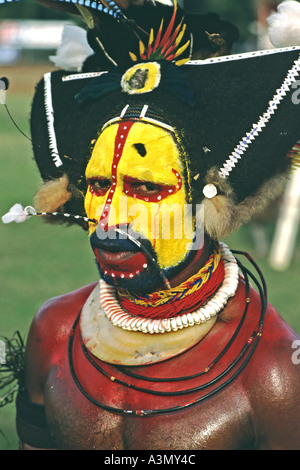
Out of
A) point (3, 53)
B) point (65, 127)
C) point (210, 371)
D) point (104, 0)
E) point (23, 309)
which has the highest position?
point (104, 0)

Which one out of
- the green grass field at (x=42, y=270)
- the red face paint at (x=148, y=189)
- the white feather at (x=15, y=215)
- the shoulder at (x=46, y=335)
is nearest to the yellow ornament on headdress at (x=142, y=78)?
the red face paint at (x=148, y=189)

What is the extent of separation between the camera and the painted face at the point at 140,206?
2291 millimetres

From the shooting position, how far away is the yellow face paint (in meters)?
2.29

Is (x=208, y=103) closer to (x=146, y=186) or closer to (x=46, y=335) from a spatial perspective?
(x=146, y=186)

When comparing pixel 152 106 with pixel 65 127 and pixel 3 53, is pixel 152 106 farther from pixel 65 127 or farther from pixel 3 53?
pixel 3 53

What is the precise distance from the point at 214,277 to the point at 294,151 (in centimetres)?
52

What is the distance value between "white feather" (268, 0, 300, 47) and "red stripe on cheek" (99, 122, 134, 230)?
0.61 meters

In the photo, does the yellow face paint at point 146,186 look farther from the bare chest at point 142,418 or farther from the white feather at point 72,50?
the white feather at point 72,50

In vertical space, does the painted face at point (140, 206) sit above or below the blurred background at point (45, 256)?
above

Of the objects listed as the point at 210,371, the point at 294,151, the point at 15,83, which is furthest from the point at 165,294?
the point at 15,83

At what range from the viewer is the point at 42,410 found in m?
2.79

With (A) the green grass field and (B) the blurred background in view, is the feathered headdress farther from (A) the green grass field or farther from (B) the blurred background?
(A) the green grass field

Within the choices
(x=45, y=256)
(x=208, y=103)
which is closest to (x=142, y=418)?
(x=208, y=103)

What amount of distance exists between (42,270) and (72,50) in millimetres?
5704
